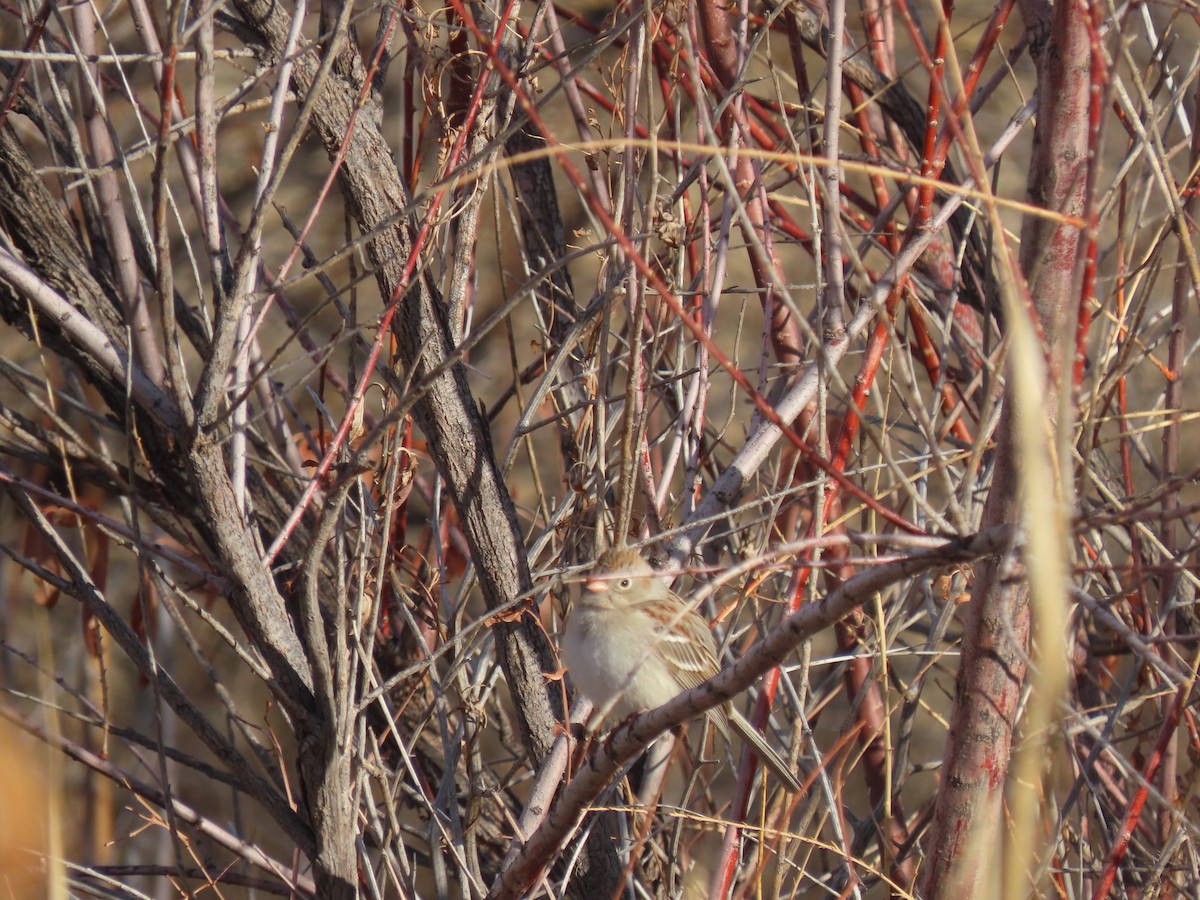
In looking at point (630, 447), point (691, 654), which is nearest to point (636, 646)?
point (691, 654)

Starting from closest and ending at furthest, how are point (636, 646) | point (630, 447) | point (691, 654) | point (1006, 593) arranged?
point (1006, 593) < point (630, 447) < point (636, 646) < point (691, 654)

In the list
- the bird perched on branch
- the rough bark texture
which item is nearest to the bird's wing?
the bird perched on branch

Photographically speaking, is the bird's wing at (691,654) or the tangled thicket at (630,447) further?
the bird's wing at (691,654)

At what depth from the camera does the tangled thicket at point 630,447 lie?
67.8 inches

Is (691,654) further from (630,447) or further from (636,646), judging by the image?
(630,447)

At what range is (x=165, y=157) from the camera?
1988 mm

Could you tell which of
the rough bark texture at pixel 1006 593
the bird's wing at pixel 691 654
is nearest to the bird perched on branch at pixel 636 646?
the bird's wing at pixel 691 654

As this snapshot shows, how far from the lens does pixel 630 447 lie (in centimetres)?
231

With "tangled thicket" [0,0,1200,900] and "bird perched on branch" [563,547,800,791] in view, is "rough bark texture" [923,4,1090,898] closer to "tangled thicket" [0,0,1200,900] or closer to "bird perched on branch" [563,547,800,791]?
"tangled thicket" [0,0,1200,900]

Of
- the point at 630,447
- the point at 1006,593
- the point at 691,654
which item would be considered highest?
the point at 630,447

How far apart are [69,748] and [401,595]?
2.97ft

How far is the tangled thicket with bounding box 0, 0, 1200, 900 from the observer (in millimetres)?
1722

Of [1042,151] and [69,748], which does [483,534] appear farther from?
[1042,151]

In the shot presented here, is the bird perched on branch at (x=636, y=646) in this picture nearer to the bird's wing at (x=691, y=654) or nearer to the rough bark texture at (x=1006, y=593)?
the bird's wing at (x=691, y=654)
